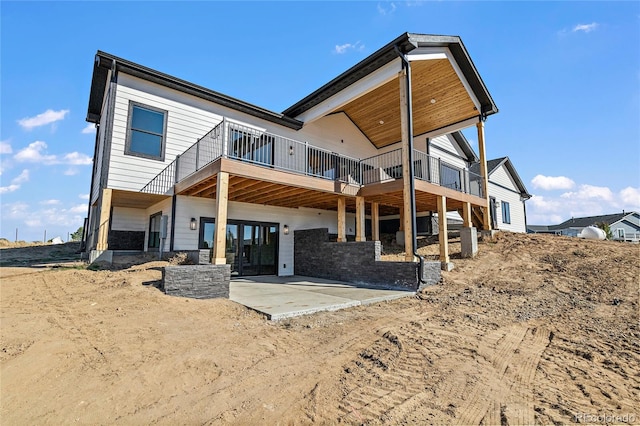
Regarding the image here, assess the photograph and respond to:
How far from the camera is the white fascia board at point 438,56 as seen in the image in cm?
877

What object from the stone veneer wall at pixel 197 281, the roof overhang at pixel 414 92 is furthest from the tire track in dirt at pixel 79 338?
the roof overhang at pixel 414 92

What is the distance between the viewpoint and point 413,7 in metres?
8.27

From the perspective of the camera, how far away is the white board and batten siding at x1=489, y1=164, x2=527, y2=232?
17606mm

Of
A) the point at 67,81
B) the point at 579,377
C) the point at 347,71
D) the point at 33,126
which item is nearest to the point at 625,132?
the point at 347,71

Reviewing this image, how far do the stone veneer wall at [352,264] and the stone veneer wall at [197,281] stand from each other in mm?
4087

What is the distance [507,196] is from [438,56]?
1327 centimetres

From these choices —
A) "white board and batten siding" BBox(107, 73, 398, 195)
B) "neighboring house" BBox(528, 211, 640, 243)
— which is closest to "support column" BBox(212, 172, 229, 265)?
"white board and batten siding" BBox(107, 73, 398, 195)

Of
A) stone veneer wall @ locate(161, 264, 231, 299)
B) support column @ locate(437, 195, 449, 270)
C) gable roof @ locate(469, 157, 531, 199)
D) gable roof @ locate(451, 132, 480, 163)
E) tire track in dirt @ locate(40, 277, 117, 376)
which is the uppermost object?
gable roof @ locate(451, 132, 480, 163)

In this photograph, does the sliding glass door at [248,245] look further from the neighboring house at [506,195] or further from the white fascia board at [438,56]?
the neighboring house at [506,195]

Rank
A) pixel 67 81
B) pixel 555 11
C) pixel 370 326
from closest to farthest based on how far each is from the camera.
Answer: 1. pixel 370 326
2. pixel 555 11
3. pixel 67 81

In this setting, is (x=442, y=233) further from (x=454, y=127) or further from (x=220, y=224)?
(x=220, y=224)

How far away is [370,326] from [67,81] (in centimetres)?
1169

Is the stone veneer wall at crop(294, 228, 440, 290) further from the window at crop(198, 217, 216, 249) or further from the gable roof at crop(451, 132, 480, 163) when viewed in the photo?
the gable roof at crop(451, 132, 480, 163)

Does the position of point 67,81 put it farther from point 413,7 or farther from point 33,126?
point 413,7
